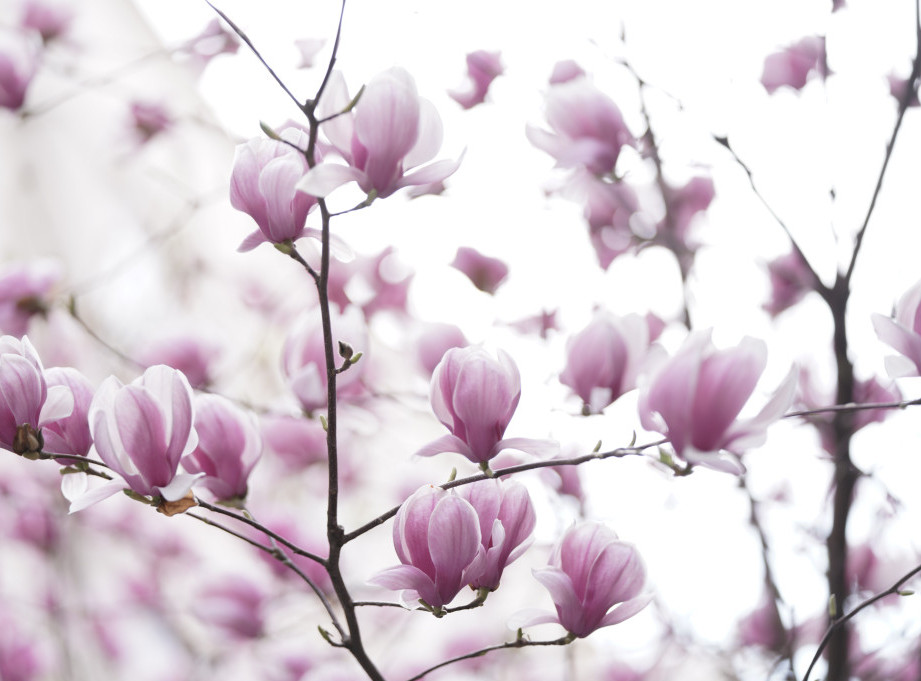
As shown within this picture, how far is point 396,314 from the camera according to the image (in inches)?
45.0

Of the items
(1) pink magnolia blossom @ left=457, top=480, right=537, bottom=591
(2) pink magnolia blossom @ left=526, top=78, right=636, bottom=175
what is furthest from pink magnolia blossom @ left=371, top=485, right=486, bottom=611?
(2) pink magnolia blossom @ left=526, top=78, right=636, bottom=175

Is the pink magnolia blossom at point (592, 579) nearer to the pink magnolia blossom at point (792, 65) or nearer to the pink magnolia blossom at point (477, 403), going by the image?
the pink magnolia blossom at point (477, 403)

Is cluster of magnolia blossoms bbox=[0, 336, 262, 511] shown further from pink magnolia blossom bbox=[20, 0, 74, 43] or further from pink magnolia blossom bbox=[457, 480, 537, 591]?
pink magnolia blossom bbox=[20, 0, 74, 43]

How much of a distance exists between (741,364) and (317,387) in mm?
303

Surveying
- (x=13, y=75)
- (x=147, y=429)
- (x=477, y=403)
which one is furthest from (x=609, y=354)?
(x=13, y=75)

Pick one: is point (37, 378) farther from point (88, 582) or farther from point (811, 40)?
point (88, 582)

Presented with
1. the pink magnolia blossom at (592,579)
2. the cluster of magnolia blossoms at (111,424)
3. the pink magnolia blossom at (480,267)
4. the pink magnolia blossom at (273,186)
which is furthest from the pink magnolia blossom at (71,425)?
the pink magnolia blossom at (480,267)

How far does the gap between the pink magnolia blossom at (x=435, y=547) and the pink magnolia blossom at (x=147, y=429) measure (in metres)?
0.11

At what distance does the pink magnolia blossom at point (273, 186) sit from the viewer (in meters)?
0.37

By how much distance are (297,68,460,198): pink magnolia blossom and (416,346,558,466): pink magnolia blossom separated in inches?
3.7

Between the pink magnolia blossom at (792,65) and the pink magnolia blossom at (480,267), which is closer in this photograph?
the pink magnolia blossom at (792,65)

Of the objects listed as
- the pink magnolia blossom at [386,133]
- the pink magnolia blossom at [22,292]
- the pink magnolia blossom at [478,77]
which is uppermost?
the pink magnolia blossom at [386,133]

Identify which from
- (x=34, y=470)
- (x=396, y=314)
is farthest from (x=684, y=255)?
(x=34, y=470)

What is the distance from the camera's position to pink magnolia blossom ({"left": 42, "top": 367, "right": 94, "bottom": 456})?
404mm
